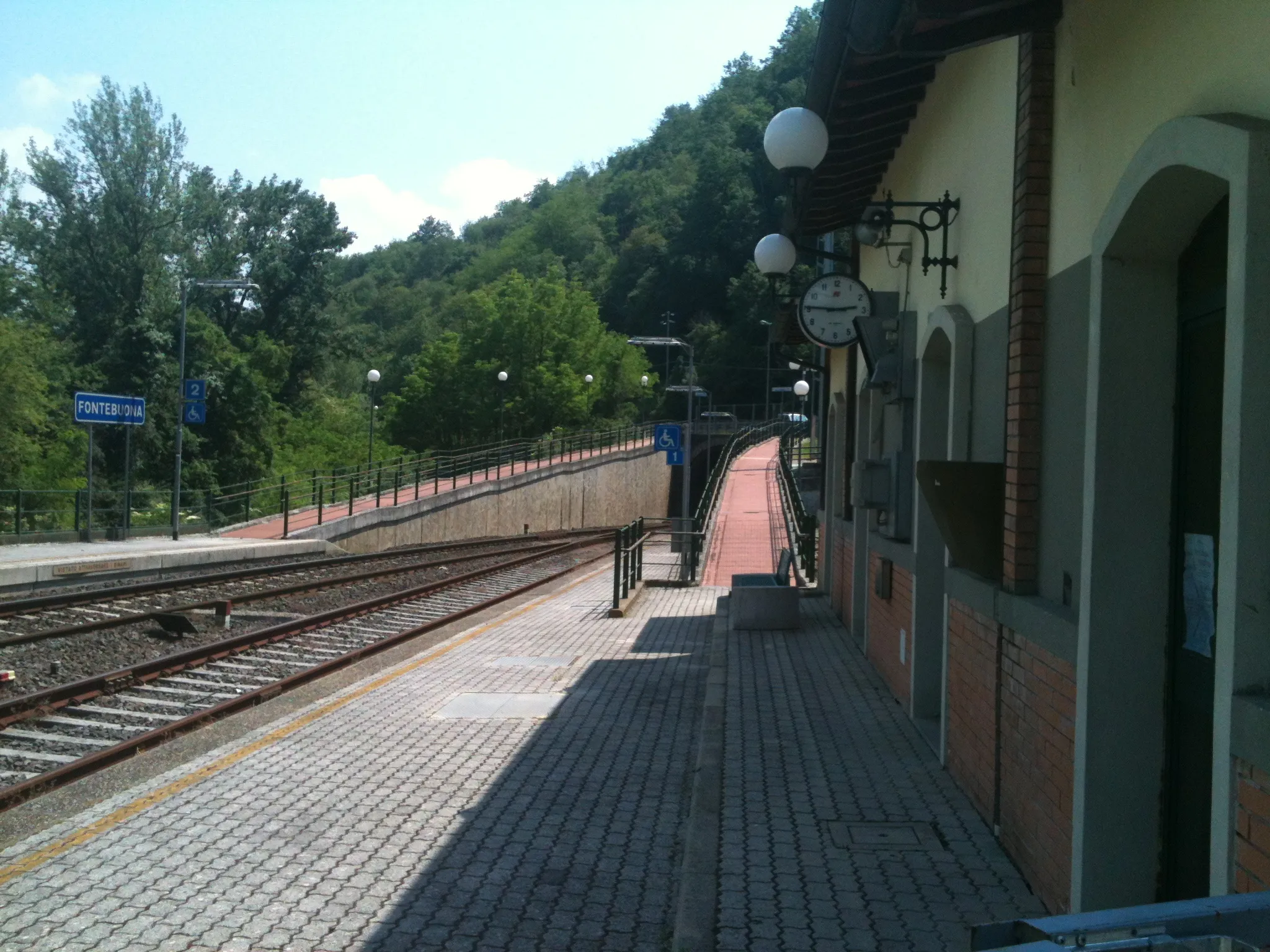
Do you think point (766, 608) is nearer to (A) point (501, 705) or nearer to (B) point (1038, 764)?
(A) point (501, 705)

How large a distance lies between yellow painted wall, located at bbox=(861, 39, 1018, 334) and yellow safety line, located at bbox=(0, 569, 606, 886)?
213 inches

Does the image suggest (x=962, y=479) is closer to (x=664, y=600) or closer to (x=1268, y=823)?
(x=1268, y=823)

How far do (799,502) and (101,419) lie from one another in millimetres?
15325

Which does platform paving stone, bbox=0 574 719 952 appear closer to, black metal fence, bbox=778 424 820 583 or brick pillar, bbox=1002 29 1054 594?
brick pillar, bbox=1002 29 1054 594

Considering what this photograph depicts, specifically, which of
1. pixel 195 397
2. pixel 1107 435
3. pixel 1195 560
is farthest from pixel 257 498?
pixel 1195 560

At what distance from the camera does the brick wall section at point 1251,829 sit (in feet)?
9.47

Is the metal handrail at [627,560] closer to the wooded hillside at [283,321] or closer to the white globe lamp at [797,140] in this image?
the white globe lamp at [797,140]

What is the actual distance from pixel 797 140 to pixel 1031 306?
2.63 meters

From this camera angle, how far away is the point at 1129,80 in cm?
439

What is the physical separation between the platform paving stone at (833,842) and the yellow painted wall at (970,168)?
279cm

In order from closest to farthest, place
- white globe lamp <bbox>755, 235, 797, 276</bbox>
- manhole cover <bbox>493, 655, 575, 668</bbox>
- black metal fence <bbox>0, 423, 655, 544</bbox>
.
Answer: white globe lamp <bbox>755, 235, 797, 276</bbox> → manhole cover <bbox>493, 655, 575, 668</bbox> → black metal fence <bbox>0, 423, 655, 544</bbox>

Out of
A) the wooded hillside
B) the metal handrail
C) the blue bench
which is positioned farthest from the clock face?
the wooded hillside

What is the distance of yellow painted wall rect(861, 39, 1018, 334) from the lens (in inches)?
254

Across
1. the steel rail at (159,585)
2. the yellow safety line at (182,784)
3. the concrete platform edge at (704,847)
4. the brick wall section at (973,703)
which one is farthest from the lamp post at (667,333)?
the brick wall section at (973,703)
